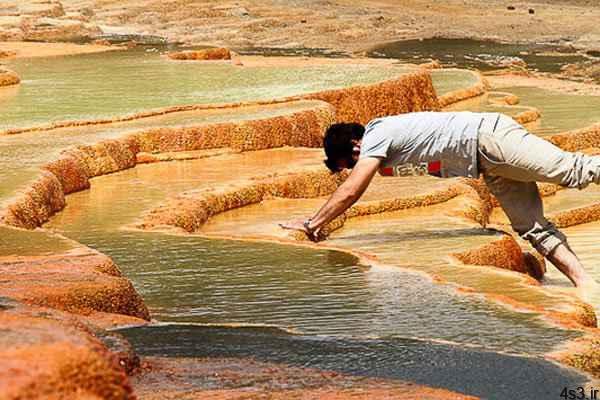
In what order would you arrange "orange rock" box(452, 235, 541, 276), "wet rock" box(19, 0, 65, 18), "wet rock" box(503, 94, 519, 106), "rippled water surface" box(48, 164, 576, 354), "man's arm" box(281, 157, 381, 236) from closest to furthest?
"rippled water surface" box(48, 164, 576, 354) < "man's arm" box(281, 157, 381, 236) < "orange rock" box(452, 235, 541, 276) < "wet rock" box(503, 94, 519, 106) < "wet rock" box(19, 0, 65, 18)

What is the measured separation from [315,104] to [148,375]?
9520 mm

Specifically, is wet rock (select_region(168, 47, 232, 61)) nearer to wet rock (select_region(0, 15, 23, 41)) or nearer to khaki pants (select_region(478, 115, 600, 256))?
wet rock (select_region(0, 15, 23, 41))

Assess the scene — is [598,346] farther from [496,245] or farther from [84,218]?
[84,218]

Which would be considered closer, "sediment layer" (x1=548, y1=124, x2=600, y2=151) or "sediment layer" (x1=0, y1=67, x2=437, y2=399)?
"sediment layer" (x1=0, y1=67, x2=437, y2=399)

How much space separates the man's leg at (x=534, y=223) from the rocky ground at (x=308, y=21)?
1801cm

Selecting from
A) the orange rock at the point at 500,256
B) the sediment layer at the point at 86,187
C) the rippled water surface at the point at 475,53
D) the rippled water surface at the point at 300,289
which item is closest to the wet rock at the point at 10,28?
the rippled water surface at the point at 475,53

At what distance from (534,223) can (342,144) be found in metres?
1.19

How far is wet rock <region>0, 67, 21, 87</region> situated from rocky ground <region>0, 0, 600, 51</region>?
9.08 meters

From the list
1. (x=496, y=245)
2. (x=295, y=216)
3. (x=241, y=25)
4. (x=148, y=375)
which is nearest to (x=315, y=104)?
(x=295, y=216)

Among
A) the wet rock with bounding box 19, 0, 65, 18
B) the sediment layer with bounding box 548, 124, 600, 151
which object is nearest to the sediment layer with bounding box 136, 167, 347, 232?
the sediment layer with bounding box 548, 124, 600, 151

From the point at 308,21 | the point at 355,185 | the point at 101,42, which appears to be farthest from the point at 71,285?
the point at 308,21

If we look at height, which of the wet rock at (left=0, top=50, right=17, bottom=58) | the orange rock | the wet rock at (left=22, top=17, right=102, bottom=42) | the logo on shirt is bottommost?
the wet rock at (left=22, top=17, right=102, bottom=42)

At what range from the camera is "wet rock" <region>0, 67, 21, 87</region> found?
1581 centimetres

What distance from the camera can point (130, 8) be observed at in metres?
33.2
